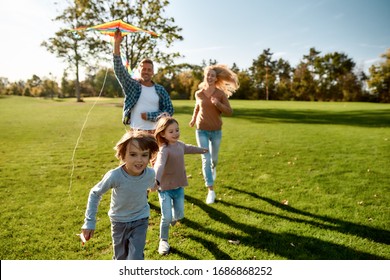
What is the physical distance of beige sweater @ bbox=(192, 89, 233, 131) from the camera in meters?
5.81

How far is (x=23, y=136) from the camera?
1353 cm

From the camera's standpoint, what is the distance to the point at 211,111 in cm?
585

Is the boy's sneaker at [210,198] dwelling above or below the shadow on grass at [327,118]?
below

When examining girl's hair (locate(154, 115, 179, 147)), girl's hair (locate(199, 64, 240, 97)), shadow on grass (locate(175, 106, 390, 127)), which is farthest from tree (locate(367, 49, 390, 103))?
girl's hair (locate(154, 115, 179, 147))

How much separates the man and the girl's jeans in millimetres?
1992

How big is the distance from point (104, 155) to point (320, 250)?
23.7 feet

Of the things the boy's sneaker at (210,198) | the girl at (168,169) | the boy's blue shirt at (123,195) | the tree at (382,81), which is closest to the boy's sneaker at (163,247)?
the girl at (168,169)

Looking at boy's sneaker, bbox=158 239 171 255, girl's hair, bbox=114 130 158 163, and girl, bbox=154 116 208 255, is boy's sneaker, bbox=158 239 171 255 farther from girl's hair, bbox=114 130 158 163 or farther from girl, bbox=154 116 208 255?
girl's hair, bbox=114 130 158 163

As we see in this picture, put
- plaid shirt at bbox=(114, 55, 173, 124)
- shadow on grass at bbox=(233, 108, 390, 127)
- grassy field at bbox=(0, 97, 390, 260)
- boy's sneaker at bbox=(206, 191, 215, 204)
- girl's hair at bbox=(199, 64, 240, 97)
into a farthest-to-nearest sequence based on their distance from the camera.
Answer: shadow on grass at bbox=(233, 108, 390, 127) < girl's hair at bbox=(199, 64, 240, 97) < boy's sneaker at bbox=(206, 191, 215, 204) < plaid shirt at bbox=(114, 55, 173, 124) < grassy field at bbox=(0, 97, 390, 260)

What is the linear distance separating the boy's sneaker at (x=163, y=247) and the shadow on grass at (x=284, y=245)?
48 centimetres

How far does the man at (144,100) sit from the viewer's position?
15.5 ft

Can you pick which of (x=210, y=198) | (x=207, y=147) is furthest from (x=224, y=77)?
(x=210, y=198)

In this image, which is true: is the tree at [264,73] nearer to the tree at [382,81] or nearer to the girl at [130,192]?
the tree at [382,81]

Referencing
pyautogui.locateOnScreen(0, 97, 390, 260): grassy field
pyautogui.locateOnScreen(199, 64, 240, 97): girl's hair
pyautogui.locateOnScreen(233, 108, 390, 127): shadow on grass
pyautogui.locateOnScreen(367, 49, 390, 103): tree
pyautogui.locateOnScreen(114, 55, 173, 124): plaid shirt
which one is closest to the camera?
pyautogui.locateOnScreen(0, 97, 390, 260): grassy field
